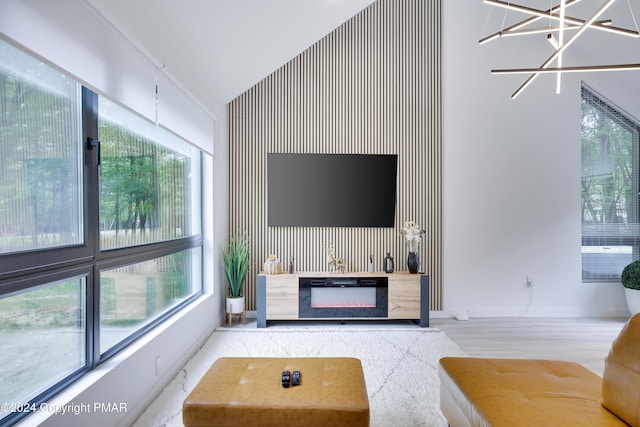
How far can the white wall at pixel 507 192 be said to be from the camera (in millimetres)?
4328

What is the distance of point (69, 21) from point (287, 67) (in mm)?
2982

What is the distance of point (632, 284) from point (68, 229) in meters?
5.59

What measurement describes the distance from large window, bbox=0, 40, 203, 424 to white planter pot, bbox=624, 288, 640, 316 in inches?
207

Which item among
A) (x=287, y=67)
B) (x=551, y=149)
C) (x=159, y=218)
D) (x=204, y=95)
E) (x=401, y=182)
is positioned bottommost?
(x=159, y=218)

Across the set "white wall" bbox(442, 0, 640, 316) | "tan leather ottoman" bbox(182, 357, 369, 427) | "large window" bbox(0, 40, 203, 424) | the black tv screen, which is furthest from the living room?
"tan leather ottoman" bbox(182, 357, 369, 427)

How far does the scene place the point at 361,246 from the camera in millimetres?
4223

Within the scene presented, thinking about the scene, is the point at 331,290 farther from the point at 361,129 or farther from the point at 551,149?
the point at 551,149

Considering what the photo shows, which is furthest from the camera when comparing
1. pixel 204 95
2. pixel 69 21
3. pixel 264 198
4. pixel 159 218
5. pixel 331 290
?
pixel 264 198

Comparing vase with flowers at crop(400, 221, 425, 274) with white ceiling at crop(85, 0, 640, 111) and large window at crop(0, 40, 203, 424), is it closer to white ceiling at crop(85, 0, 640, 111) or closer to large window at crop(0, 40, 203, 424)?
A: white ceiling at crop(85, 0, 640, 111)

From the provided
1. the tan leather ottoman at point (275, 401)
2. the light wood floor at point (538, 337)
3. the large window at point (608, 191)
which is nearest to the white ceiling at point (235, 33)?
the large window at point (608, 191)

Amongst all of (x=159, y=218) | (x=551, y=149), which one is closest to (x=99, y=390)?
(x=159, y=218)

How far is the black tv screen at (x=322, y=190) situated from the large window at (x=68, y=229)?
160 centimetres

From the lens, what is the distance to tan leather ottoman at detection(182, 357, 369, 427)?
153 cm

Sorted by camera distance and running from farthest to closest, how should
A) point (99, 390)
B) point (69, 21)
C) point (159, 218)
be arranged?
point (159, 218) → point (99, 390) → point (69, 21)
